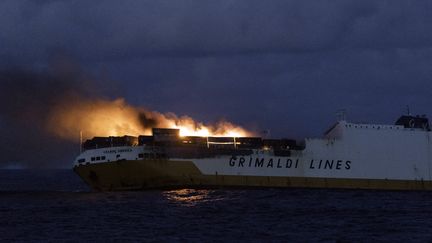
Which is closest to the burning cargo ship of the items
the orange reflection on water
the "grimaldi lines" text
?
the "grimaldi lines" text

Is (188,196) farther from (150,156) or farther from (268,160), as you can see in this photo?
(268,160)

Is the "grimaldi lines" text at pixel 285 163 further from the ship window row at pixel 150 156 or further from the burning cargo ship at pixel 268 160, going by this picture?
the ship window row at pixel 150 156

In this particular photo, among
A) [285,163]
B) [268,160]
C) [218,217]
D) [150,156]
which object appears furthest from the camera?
[285,163]

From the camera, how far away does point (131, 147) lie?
6975 centimetres

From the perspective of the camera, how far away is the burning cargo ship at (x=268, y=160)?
69.9m

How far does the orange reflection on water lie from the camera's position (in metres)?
61.4

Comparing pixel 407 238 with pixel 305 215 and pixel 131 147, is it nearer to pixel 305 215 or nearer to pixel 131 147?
pixel 305 215

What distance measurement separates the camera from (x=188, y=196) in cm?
6612

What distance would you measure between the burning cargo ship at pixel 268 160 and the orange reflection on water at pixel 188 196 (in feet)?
3.33

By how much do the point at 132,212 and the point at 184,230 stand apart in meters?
10.1

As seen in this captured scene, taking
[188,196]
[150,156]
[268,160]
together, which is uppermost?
[150,156]

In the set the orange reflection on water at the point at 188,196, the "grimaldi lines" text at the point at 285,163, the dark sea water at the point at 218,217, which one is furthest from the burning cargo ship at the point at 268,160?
the dark sea water at the point at 218,217

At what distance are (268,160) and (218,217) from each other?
25148mm

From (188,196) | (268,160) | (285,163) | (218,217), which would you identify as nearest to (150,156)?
(188,196)
